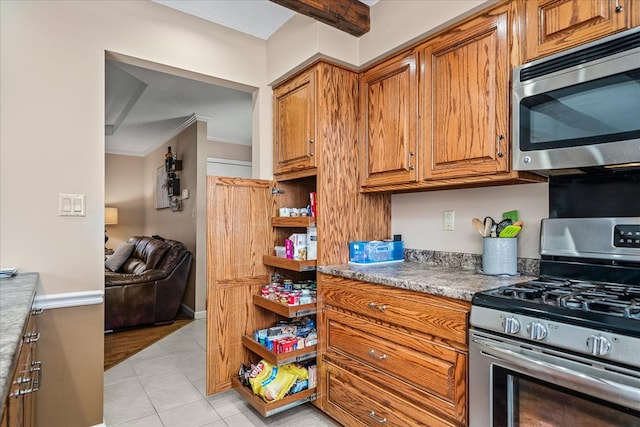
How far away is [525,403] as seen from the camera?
119cm

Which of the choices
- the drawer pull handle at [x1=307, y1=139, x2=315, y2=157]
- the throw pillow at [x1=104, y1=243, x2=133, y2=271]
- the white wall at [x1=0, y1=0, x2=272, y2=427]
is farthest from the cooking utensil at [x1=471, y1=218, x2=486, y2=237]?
the throw pillow at [x1=104, y1=243, x2=133, y2=271]

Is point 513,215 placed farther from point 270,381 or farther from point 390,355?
point 270,381

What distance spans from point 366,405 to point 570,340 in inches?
41.4

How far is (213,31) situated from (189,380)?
2479 mm

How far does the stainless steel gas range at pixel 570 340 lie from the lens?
978 mm

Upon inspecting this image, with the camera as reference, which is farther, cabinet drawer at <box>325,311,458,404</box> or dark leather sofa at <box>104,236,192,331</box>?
dark leather sofa at <box>104,236,192,331</box>

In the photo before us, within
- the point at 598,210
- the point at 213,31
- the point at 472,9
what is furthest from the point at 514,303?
the point at 213,31

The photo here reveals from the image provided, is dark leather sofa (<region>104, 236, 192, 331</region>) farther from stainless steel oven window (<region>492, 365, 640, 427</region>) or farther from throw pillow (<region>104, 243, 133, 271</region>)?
stainless steel oven window (<region>492, 365, 640, 427</region>)

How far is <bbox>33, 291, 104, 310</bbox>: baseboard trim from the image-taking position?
1784 millimetres

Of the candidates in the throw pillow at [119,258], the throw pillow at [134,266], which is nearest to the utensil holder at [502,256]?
the throw pillow at [134,266]

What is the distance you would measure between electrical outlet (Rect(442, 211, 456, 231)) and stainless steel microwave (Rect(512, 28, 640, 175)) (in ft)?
1.95

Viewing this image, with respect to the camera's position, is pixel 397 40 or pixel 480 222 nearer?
pixel 480 222

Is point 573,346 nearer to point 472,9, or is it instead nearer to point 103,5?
point 472,9

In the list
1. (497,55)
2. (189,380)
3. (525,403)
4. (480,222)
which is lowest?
(189,380)
